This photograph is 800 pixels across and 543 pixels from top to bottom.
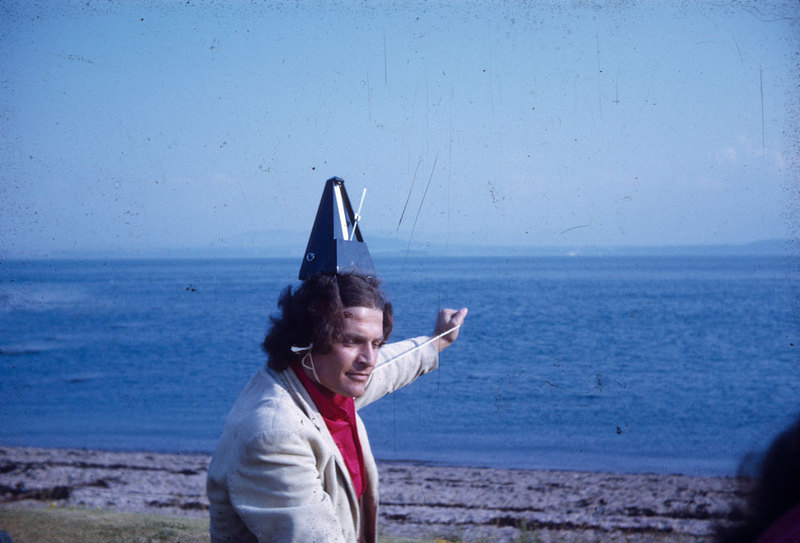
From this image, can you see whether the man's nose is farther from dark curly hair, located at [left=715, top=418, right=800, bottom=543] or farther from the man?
dark curly hair, located at [left=715, top=418, right=800, bottom=543]

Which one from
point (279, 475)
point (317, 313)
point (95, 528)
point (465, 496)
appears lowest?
point (465, 496)

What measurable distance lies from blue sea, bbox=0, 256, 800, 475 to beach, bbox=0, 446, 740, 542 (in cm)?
129

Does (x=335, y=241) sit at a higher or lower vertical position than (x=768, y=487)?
lower

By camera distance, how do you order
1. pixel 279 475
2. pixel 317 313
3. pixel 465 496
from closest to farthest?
pixel 279 475, pixel 317 313, pixel 465 496

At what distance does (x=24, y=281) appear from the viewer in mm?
69250

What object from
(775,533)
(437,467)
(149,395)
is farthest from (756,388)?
(775,533)

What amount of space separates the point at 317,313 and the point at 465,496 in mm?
7675

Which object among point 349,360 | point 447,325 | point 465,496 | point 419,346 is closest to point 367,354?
point 349,360

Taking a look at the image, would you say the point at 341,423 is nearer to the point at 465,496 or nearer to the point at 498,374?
the point at 465,496

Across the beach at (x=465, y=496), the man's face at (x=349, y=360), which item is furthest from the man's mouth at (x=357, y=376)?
the beach at (x=465, y=496)

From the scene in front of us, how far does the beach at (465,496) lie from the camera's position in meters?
8.54

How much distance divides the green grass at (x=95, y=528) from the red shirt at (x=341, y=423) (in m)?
2.50

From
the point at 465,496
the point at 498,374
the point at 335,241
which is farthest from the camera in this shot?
the point at 498,374

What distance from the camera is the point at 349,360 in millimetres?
3029
